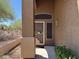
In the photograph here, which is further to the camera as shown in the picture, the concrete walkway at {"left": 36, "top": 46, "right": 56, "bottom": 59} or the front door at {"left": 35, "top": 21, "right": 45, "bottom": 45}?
the front door at {"left": 35, "top": 21, "right": 45, "bottom": 45}

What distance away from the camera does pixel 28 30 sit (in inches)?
373

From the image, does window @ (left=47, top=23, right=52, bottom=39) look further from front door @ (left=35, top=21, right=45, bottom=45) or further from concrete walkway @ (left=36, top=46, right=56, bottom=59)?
concrete walkway @ (left=36, top=46, right=56, bottom=59)

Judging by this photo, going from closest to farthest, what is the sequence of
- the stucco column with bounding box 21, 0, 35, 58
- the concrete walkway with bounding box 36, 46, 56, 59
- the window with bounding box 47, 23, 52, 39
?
the stucco column with bounding box 21, 0, 35, 58 → the concrete walkway with bounding box 36, 46, 56, 59 → the window with bounding box 47, 23, 52, 39

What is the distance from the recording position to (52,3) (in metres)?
18.2

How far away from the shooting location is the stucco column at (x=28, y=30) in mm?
9391

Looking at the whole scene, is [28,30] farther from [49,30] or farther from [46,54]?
[49,30]

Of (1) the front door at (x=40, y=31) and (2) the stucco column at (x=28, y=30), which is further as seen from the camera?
(1) the front door at (x=40, y=31)

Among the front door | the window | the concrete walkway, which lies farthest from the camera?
the front door

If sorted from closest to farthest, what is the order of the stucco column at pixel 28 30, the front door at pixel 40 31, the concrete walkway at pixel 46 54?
the stucco column at pixel 28 30
the concrete walkway at pixel 46 54
the front door at pixel 40 31

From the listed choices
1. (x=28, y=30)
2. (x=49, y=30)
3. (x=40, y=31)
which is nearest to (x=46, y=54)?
(x=28, y=30)

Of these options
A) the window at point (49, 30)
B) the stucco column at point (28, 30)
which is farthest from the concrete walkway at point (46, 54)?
the window at point (49, 30)

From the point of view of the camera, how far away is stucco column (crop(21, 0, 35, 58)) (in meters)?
9.39

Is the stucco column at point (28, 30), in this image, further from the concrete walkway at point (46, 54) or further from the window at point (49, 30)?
the window at point (49, 30)

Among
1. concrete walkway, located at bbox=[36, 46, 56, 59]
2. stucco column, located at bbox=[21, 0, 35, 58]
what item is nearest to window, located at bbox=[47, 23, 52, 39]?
concrete walkway, located at bbox=[36, 46, 56, 59]
